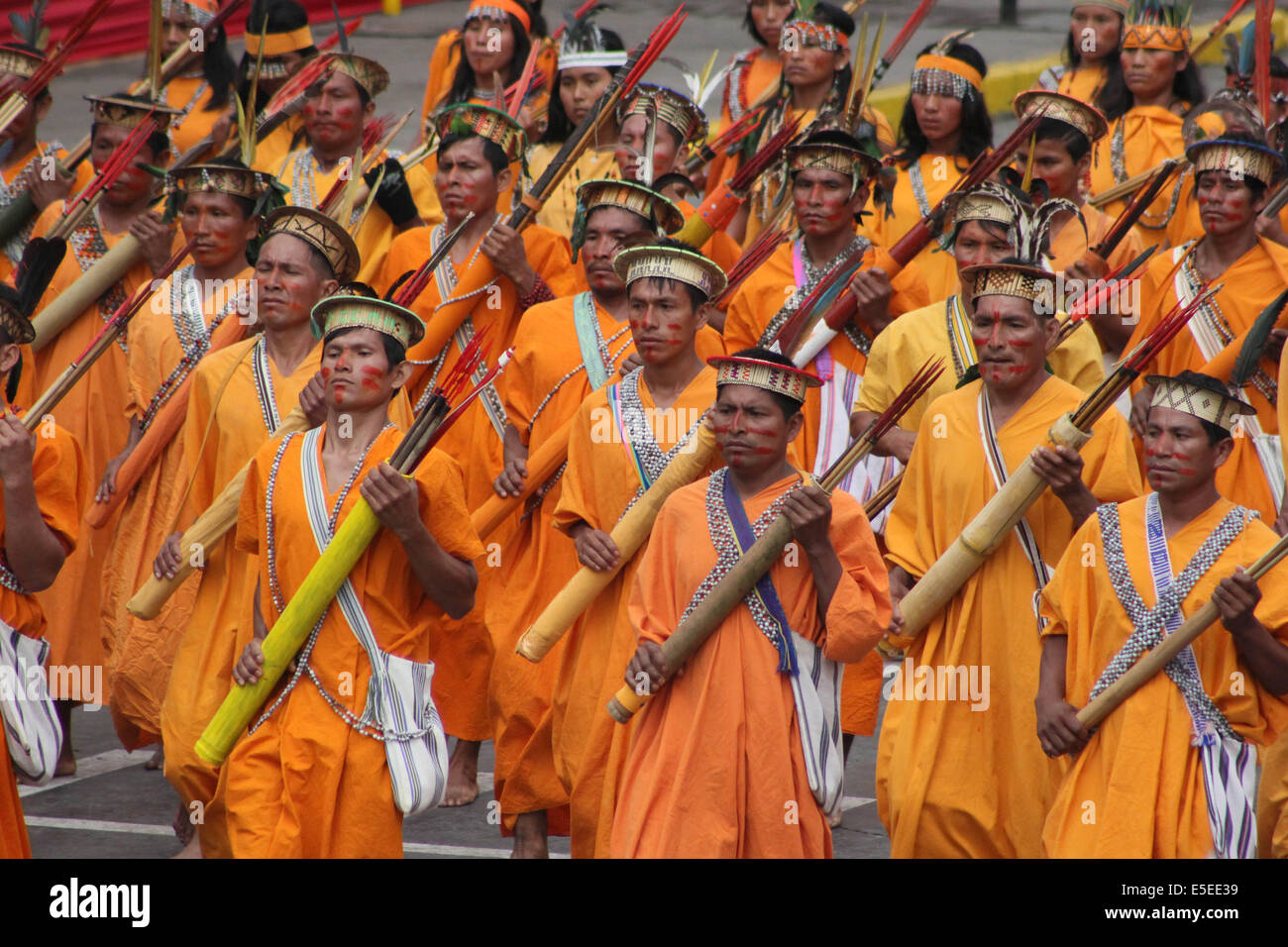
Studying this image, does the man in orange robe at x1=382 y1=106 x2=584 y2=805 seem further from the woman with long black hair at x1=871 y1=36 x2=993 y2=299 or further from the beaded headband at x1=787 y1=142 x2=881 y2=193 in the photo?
the woman with long black hair at x1=871 y1=36 x2=993 y2=299

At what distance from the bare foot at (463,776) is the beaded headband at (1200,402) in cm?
305

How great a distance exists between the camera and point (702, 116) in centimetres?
957

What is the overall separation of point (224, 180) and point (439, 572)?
8.26 feet

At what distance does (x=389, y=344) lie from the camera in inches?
247

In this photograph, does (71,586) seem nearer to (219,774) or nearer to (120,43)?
(219,774)

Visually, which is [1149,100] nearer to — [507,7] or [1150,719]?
[507,7]

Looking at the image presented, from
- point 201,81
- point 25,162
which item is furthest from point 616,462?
point 201,81

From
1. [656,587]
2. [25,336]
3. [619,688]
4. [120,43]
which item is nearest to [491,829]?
[619,688]

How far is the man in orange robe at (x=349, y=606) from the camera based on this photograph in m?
6.00

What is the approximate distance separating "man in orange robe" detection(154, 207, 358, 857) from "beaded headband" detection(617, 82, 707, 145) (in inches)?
86.6

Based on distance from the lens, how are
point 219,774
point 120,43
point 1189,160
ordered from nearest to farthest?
1. point 219,774
2. point 1189,160
3. point 120,43

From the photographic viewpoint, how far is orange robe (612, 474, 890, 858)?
232 inches
